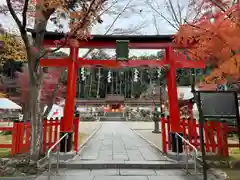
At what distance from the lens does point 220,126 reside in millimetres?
7746

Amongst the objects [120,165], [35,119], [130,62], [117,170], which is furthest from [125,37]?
[117,170]

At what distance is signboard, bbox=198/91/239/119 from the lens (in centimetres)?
772

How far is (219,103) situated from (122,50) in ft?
13.3

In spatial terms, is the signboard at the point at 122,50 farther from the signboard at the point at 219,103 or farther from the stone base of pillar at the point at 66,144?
the stone base of pillar at the point at 66,144

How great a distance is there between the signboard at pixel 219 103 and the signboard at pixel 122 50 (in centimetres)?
313

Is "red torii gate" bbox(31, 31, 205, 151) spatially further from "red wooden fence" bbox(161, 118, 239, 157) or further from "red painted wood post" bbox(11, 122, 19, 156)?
"red painted wood post" bbox(11, 122, 19, 156)

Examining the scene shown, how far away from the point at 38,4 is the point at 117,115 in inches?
1408

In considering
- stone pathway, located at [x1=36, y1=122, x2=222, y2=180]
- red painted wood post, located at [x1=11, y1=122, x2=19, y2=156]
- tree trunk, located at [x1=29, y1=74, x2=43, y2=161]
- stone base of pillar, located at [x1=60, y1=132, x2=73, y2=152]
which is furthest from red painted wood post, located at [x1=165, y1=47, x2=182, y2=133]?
red painted wood post, located at [x1=11, y1=122, x2=19, y2=156]

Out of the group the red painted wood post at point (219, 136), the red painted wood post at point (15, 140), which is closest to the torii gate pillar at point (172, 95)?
the red painted wood post at point (219, 136)

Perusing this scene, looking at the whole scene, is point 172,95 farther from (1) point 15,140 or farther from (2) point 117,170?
(1) point 15,140

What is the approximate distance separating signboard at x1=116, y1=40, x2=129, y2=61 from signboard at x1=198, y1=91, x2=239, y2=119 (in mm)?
3125

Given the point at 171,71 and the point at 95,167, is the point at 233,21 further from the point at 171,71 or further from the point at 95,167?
the point at 95,167

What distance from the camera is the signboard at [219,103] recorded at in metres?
7.72

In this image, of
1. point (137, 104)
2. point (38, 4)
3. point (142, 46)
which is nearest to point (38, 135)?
point (38, 4)
